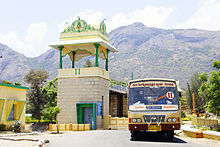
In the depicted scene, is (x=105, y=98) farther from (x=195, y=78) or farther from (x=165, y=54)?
(x=165, y=54)

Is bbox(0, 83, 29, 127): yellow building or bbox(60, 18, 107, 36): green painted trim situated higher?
bbox(60, 18, 107, 36): green painted trim

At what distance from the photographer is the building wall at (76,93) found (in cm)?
3064

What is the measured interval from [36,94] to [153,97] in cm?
3426

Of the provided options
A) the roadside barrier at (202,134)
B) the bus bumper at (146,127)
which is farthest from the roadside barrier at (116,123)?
the bus bumper at (146,127)

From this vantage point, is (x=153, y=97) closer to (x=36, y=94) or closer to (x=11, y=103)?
(x=11, y=103)

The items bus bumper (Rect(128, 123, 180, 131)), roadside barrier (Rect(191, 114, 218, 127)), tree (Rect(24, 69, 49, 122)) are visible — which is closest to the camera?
bus bumper (Rect(128, 123, 180, 131))

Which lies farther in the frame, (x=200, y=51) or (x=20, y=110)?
(x=200, y=51)

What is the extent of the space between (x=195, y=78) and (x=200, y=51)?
4953 inches

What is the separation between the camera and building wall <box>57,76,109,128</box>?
30641mm

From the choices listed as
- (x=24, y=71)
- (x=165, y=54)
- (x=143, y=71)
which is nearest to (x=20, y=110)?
(x=143, y=71)

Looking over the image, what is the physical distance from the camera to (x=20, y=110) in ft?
90.0

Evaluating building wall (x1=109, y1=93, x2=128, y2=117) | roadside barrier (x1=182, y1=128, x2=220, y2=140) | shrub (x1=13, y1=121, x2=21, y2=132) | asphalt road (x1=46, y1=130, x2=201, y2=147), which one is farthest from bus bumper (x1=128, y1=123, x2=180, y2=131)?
building wall (x1=109, y1=93, x2=128, y2=117)

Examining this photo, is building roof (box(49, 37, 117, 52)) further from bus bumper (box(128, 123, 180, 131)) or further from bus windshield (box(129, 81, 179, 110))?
bus bumper (box(128, 123, 180, 131))

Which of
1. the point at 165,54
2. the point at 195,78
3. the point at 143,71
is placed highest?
the point at 165,54
